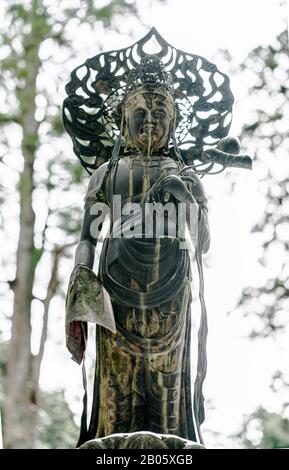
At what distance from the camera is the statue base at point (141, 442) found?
564cm

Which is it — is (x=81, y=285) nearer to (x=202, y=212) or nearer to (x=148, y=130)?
(x=202, y=212)

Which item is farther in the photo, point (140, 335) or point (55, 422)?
point (55, 422)

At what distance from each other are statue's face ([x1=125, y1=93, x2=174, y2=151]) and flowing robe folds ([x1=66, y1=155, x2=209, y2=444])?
523mm

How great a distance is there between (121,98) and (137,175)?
2.22 ft

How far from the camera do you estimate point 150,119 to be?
667 cm

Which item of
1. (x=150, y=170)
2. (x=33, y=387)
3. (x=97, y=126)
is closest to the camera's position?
(x=150, y=170)

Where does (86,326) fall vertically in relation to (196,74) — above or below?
below

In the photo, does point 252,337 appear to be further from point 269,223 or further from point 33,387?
point 33,387

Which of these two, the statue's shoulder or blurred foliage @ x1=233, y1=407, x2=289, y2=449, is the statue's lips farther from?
blurred foliage @ x1=233, y1=407, x2=289, y2=449

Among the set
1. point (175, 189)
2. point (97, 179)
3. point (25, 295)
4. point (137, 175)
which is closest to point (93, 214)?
point (97, 179)

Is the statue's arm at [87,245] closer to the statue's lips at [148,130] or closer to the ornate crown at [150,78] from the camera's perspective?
the statue's lips at [148,130]
